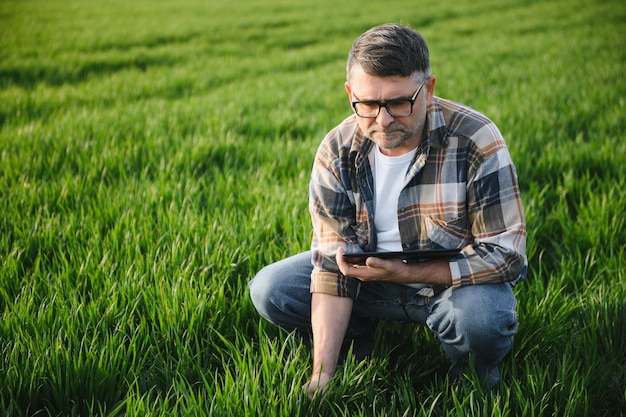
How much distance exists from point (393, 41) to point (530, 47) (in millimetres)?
9780

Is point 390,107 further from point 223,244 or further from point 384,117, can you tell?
point 223,244

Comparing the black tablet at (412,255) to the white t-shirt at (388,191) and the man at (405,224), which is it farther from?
the white t-shirt at (388,191)

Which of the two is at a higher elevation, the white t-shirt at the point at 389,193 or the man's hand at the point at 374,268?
the white t-shirt at the point at 389,193

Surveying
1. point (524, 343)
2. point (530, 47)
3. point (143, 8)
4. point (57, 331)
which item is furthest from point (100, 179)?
point (143, 8)

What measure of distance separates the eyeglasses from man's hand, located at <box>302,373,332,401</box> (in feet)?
3.05

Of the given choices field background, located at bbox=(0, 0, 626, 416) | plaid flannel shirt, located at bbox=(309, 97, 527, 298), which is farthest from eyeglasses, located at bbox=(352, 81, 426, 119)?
field background, located at bbox=(0, 0, 626, 416)

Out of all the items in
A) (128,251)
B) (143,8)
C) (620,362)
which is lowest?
(620,362)

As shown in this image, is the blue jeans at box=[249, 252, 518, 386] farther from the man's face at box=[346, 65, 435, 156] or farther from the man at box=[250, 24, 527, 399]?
the man's face at box=[346, 65, 435, 156]

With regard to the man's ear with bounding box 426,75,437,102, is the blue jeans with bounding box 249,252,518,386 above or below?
below

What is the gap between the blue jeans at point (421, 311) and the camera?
1.69 meters

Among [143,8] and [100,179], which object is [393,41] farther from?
[143,8]

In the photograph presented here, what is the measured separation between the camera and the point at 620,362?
194cm

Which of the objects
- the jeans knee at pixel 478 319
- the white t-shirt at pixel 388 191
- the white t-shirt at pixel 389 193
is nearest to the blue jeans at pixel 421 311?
the jeans knee at pixel 478 319

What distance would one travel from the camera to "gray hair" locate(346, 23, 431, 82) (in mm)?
1654
